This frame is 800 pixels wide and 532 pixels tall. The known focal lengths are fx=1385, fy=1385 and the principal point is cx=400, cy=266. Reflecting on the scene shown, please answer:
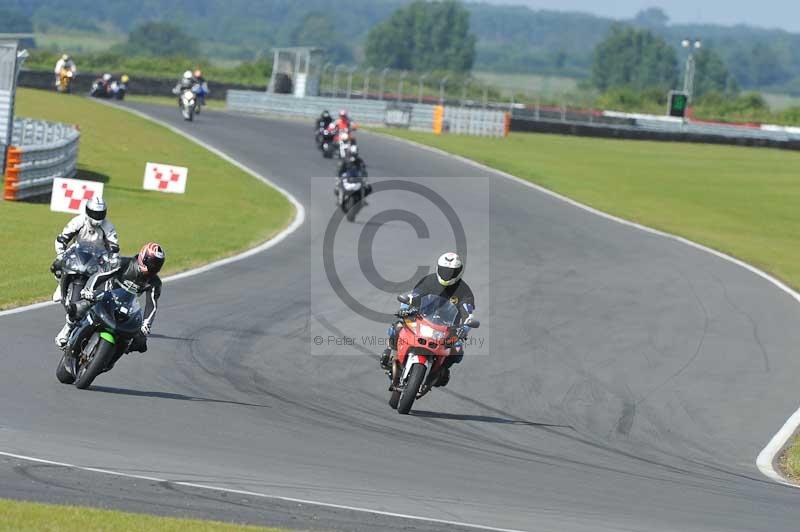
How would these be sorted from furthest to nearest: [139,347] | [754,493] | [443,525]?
[139,347], [754,493], [443,525]

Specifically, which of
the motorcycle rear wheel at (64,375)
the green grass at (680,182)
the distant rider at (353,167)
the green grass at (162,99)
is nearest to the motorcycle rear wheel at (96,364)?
the motorcycle rear wheel at (64,375)

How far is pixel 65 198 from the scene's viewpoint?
2570 cm

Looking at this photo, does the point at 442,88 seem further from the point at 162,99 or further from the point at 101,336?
the point at 101,336

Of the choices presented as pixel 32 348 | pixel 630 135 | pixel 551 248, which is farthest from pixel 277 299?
pixel 630 135

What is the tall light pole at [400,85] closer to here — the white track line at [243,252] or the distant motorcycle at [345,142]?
the white track line at [243,252]

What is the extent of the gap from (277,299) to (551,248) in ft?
32.9

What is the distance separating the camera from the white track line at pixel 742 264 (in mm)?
13193

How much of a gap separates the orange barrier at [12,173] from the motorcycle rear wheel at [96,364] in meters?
16.7

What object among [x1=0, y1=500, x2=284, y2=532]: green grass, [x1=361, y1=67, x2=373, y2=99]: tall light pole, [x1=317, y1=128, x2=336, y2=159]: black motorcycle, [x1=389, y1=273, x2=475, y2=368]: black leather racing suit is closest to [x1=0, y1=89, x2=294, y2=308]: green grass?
[x1=317, y1=128, x2=336, y2=159]: black motorcycle

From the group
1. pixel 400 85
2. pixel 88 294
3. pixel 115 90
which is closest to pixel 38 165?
pixel 88 294

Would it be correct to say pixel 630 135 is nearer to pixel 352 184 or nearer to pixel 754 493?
pixel 352 184

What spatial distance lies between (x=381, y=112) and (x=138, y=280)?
46.6 meters

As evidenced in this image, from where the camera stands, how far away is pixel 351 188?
101 ft

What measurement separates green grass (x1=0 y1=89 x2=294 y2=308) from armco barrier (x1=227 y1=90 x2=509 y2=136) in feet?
36.4
